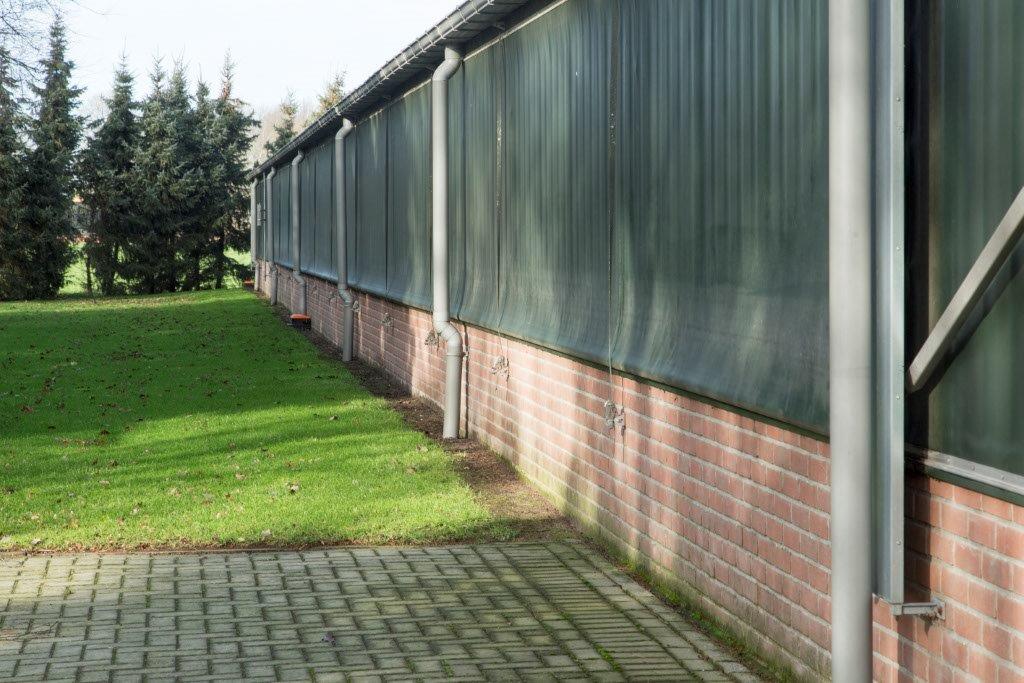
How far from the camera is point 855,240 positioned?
14.7 ft

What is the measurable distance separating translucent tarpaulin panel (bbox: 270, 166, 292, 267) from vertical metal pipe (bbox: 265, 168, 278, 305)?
12 centimetres

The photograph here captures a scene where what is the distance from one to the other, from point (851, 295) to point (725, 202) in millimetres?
1733

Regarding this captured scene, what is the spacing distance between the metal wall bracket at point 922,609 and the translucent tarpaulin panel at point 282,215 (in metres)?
30.8

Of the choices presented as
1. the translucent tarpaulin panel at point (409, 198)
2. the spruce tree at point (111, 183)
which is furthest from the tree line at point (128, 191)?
the translucent tarpaulin panel at point (409, 198)

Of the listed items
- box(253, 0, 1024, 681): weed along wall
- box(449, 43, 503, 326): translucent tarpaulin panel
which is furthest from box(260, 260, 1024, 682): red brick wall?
box(449, 43, 503, 326): translucent tarpaulin panel

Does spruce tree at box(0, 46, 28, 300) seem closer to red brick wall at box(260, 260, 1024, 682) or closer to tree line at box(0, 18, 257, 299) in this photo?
tree line at box(0, 18, 257, 299)

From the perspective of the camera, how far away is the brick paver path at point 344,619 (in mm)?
5637

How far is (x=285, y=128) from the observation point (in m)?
74.9

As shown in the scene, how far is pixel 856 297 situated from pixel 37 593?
4.48 m

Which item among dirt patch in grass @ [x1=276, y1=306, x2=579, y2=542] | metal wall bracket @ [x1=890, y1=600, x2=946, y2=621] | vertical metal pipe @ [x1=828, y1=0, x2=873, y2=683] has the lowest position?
dirt patch in grass @ [x1=276, y1=306, x2=579, y2=542]

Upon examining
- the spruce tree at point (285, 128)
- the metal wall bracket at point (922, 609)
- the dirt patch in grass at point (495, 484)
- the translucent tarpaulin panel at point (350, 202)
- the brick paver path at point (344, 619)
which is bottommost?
the brick paver path at point (344, 619)

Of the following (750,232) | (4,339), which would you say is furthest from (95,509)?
(4,339)

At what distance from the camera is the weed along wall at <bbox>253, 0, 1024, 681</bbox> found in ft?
13.4

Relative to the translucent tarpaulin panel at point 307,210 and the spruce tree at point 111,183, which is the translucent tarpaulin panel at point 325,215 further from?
the spruce tree at point 111,183
